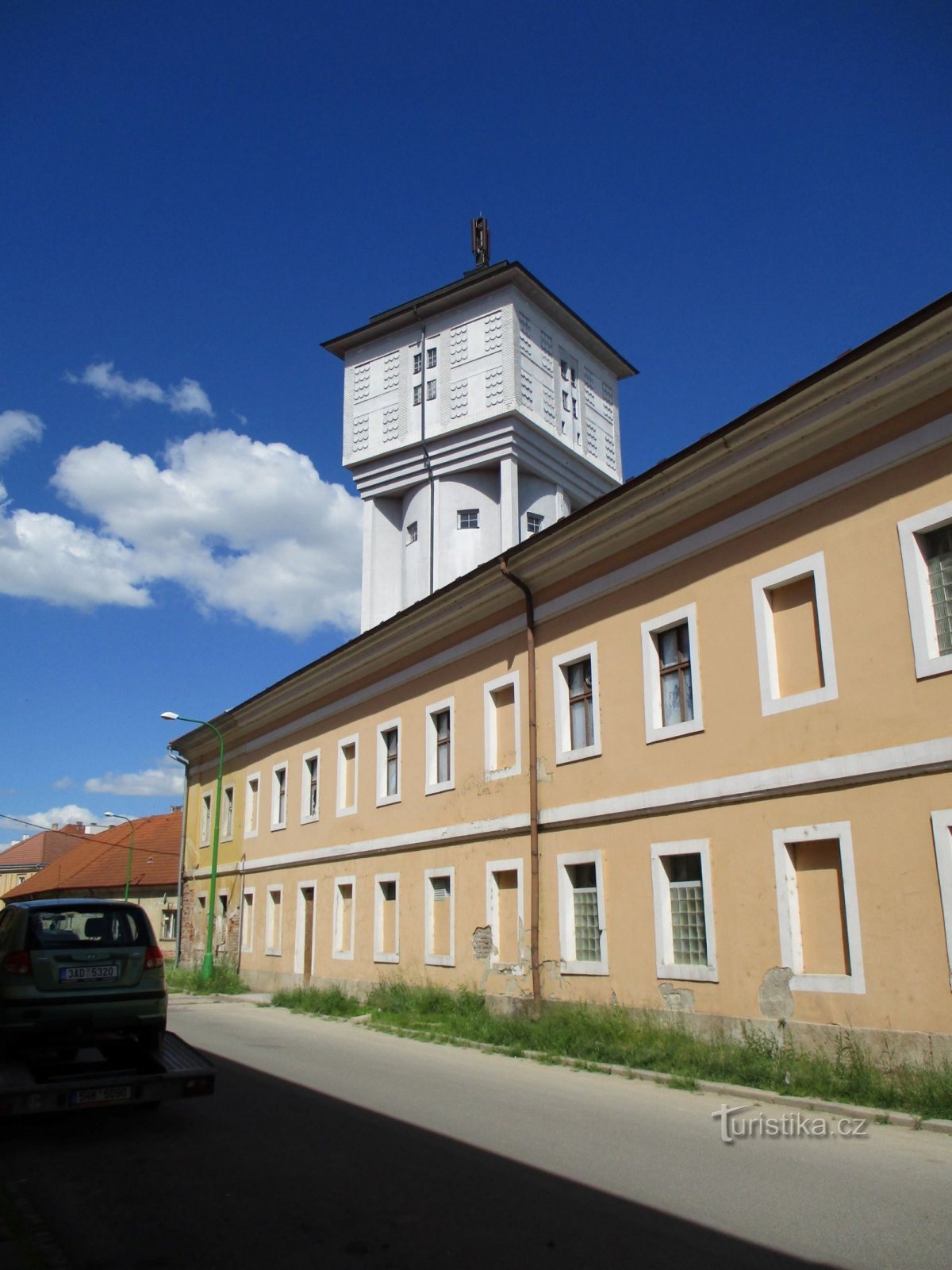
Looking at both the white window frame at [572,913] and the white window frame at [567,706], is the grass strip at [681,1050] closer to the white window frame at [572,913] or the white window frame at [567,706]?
the white window frame at [572,913]

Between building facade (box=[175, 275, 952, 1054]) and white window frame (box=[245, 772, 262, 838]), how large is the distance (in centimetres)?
852

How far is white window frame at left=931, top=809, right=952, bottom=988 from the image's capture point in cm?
969

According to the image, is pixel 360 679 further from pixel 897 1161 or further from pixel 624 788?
pixel 897 1161

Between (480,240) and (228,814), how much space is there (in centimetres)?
2053

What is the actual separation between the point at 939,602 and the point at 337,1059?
899 cm

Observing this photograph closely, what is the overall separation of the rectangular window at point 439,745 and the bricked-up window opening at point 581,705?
12.4 feet

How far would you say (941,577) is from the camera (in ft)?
34.7

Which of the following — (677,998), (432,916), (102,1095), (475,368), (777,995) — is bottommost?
(102,1095)

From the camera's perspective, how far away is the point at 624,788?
47.1 feet

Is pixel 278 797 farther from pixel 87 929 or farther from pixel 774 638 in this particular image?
pixel 87 929

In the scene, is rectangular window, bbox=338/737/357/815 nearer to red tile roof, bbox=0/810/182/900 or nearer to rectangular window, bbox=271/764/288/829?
rectangular window, bbox=271/764/288/829

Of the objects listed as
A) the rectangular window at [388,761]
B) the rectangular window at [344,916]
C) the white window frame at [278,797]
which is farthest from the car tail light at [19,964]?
the white window frame at [278,797]

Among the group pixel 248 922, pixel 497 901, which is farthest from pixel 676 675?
pixel 248 922

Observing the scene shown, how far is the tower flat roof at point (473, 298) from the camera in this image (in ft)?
95.2
